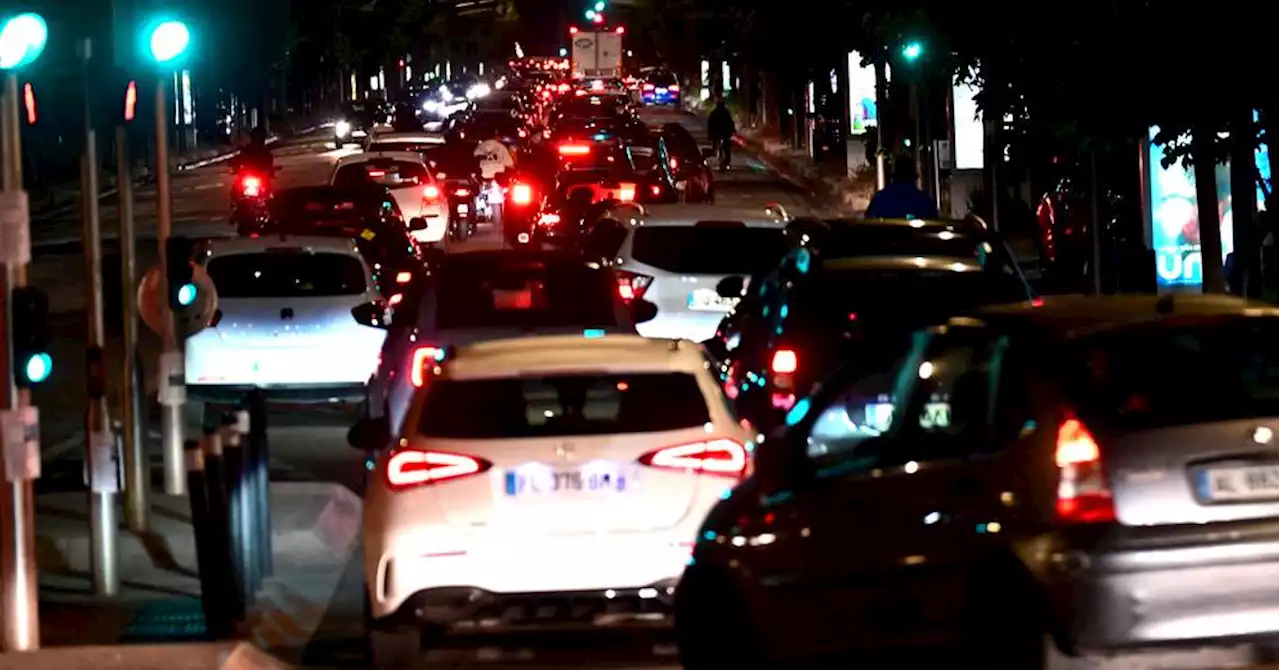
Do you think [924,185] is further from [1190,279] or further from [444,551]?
[444,551]

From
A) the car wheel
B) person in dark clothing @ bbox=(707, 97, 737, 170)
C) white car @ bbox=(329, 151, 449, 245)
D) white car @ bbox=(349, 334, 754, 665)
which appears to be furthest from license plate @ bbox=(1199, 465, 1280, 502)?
person in dark clothing @ bbox=(707, 97, 737, 170)

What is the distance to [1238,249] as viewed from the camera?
20.1 metres

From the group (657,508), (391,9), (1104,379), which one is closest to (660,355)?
(657,508)

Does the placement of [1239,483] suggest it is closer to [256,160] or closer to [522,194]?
[522,194]

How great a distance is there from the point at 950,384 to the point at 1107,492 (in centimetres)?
159

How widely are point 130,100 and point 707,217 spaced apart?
6.53 metres

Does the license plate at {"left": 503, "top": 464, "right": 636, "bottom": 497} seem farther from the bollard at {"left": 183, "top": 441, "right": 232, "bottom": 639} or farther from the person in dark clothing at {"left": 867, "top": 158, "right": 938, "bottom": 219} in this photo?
the person in dark clothing at {"left": 867, "top": 158, "right": 938, "bottom": 219}

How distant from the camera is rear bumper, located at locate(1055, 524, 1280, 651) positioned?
739 centimetres

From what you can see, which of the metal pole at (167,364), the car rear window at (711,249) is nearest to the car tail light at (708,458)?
the metal pole at (167,364)

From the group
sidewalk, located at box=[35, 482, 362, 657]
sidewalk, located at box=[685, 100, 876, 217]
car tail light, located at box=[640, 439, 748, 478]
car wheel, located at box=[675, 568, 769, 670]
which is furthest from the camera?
sidewalk, located at box=[685, 100, 876, 217]

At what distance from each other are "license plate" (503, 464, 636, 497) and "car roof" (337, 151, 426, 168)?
77.7 feet

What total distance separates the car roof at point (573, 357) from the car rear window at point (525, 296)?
181 inches

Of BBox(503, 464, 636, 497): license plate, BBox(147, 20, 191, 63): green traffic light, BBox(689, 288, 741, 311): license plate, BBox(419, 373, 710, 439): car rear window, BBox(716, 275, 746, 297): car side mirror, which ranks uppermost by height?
BBox(147, 20, 191, 63): green traffic light

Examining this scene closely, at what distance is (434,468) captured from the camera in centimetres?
997
